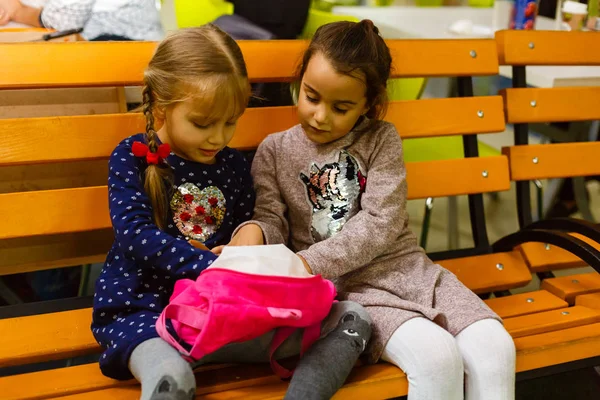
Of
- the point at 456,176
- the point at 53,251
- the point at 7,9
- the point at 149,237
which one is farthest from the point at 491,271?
the point at 7,9

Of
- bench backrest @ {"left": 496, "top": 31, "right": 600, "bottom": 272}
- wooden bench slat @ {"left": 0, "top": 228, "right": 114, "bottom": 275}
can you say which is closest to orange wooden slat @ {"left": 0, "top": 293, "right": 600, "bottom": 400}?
wooden bench slat @ {"left": 0, "top": 228, "right": 114, "bottom": 275}

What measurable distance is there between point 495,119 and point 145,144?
1243mm

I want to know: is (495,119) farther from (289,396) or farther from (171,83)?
(289,396)

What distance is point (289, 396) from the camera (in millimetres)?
1277

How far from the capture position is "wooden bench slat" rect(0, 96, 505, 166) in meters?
1.72

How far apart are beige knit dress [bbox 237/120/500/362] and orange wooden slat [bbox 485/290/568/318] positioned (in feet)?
0.86

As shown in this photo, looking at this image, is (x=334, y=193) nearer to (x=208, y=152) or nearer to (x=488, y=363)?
(x=208, y=152)

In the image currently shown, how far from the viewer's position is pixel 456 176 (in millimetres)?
2180

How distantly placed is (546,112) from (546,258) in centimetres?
53

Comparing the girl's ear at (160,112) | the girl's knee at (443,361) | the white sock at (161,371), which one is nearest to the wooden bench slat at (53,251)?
the girl's ear at (160,112)

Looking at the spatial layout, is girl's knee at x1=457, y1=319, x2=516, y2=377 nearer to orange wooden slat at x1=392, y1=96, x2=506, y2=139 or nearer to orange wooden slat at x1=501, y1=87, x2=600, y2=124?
orange wooden slat at x1=392, y1=96, x2=506, y2=139

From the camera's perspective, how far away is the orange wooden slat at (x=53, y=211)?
1.73 metres

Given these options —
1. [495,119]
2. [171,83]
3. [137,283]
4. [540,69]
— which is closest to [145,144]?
[171,83]

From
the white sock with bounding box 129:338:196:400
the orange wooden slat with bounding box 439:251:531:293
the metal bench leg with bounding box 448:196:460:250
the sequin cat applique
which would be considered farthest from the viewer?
the metal bench leg with bounding box 448:196:460:250
